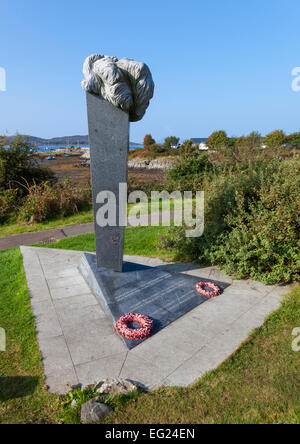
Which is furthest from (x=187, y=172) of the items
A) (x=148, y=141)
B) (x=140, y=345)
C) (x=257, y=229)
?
(x=148, y=141)

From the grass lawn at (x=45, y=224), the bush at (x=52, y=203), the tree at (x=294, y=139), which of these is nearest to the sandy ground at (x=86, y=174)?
the bush at (x=52, y=203)

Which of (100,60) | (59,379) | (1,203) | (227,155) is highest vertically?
(100,60)

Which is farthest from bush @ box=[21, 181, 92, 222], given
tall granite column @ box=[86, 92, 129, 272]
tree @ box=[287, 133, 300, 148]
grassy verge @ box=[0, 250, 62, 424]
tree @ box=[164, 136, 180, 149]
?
tree @ box=[164, 136, 180, 149]

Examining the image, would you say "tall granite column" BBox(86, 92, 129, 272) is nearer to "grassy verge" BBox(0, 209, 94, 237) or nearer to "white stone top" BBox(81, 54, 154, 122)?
"white stone top" BBox(81, 54, 154, 122)

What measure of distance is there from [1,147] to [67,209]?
4.00 meters

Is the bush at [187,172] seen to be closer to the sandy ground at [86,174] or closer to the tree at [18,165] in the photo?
the sandy ground at [86,174]

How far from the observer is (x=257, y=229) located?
197 inches

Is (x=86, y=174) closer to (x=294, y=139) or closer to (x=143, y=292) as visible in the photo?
(x=143, y=292)

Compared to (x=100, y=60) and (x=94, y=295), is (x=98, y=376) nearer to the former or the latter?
(x=94, y=295)

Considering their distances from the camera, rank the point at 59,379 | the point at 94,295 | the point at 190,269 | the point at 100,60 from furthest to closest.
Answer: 1. the point at 190,269
2. the point at 94,295
3. the point at 100,60
4. the point at 59,379

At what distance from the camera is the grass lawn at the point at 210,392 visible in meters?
2.35

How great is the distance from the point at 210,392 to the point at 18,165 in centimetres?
1166
